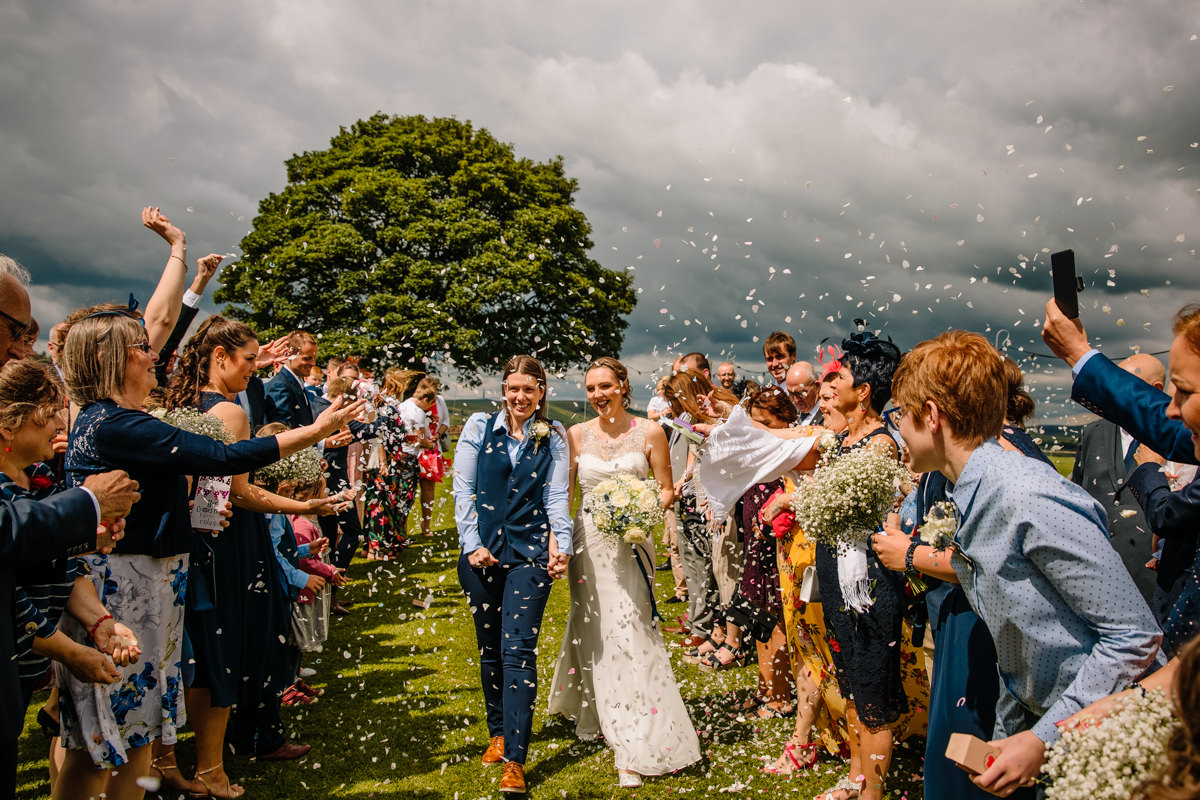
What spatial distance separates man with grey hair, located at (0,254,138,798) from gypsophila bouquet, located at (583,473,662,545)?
306 centimetres

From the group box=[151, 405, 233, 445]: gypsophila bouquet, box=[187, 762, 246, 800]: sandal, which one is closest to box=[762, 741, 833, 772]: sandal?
box=[187, 762, 246, 800]: sandal

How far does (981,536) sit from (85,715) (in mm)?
3962

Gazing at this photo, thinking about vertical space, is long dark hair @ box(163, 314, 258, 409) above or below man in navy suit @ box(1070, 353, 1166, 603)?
above

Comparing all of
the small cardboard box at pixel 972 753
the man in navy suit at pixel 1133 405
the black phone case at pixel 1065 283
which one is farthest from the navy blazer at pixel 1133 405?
the small cardboard box at pixel 972 753

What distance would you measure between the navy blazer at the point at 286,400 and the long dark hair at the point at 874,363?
5443mm

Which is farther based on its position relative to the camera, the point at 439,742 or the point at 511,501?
the point at 439,742

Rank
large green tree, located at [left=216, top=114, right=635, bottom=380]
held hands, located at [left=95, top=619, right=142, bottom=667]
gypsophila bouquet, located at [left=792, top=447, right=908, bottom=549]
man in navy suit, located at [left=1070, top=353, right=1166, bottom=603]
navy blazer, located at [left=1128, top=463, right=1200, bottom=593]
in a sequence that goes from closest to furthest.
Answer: navy blazer, located at [left=1128, top=463, right=1200, bottom=593] → held hands, located at [left=95, top=619, right=142, bottom=667] → gypsophila bouquet, located at [left=792, top=447, right=908, bottom=549] → man in navy suit, located at [left=1070, top=353, right=1166, bottom=603] → large green tree, located at [left=216, top=114, right=635, bottom=380]

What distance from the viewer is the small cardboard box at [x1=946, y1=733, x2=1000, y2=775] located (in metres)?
2.06

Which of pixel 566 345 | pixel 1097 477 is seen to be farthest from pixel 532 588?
pixel 566 345

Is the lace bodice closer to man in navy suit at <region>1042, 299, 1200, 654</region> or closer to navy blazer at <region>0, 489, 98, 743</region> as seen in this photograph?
man in navy suit at <region>1042, 299, 1200, 654</region>

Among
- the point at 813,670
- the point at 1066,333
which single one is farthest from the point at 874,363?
the point at 813,670

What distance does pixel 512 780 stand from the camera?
4.52 meters

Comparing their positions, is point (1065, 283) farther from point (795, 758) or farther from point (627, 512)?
point (795, 758)

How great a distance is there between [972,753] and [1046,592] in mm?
555
